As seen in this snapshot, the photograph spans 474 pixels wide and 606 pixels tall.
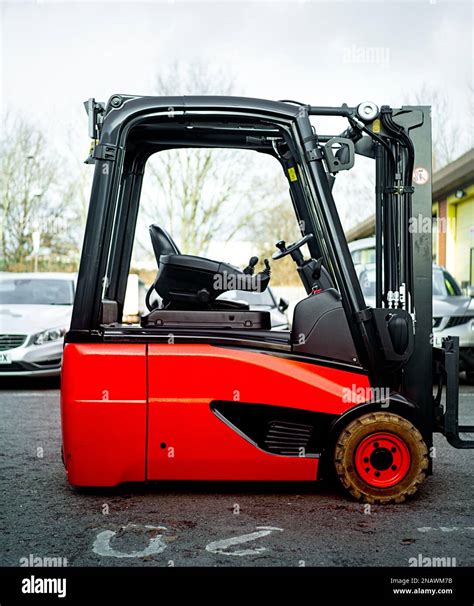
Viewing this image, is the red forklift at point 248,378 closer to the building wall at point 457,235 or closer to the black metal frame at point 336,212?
the black metal frame at point 336,212

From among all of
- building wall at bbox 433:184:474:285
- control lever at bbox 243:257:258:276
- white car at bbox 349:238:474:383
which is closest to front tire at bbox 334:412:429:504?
control lever at bbox 243:257:258:276

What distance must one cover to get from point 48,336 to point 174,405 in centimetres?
674

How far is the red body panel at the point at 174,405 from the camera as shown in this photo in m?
5.14

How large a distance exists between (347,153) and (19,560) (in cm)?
304

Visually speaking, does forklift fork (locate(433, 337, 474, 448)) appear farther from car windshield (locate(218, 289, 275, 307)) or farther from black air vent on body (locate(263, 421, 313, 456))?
car windshield (locate(218, 289, 275, 307))

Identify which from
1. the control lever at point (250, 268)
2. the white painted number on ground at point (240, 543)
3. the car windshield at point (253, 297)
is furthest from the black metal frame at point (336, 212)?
the car windshield at point (253, 297)

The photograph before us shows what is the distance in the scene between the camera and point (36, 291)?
12.9 m

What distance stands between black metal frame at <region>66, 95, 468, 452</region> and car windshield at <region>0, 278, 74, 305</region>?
7387 millimetres

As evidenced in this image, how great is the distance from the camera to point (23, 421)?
8.59m

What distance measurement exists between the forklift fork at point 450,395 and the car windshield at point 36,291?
26.0 feet

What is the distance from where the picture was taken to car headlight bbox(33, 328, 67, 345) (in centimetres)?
1142

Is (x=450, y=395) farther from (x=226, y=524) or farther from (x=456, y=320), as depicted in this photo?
(x=456, y=320)
